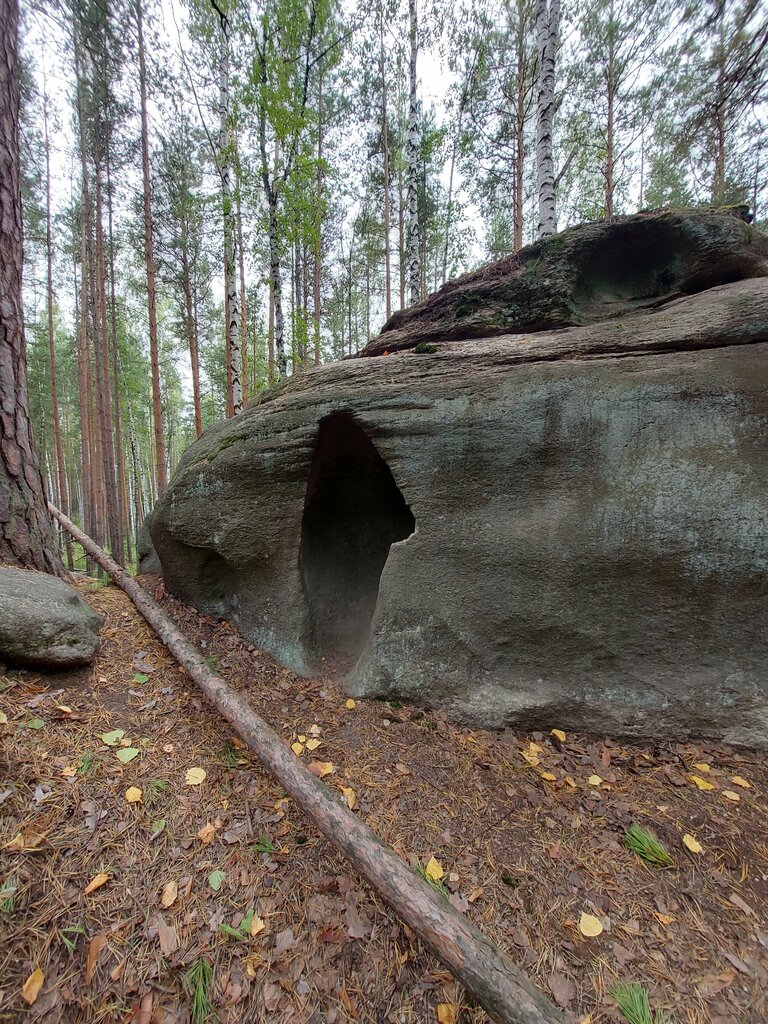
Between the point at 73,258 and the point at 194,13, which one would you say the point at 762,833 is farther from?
the point at 73,258

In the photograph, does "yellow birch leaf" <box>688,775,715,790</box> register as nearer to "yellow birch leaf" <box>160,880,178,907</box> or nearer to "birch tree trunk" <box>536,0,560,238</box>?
"yellow birch leaf" <box>160,880,178,907</box>

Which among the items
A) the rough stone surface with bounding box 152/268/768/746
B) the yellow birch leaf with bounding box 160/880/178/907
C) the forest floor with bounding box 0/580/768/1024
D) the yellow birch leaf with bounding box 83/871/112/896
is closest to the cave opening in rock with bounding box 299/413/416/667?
the rough stone surface with bounding box 152/268/768/746

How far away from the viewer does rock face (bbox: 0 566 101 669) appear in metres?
2.77

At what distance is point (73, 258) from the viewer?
13.4m

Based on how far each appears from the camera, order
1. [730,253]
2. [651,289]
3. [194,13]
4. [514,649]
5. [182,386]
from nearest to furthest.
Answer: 1. [514,649]
2. [730,253]
3. [651,289]
4. [194,13]
5. [182,386]

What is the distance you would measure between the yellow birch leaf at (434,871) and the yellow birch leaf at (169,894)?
1.31 m

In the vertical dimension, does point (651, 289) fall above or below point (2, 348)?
above

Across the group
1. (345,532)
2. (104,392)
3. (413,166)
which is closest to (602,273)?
(345,532)

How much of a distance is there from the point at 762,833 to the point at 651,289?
469 cm

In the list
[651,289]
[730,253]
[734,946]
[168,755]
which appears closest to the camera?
[734,946]

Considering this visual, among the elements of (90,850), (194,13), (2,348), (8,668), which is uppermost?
(194,13)

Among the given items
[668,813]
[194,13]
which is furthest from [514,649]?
[194,13]

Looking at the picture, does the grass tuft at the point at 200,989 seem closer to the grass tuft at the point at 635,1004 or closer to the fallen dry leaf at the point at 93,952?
the fallen dry leaf at the point at 93,952

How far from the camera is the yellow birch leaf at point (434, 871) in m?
2.24
